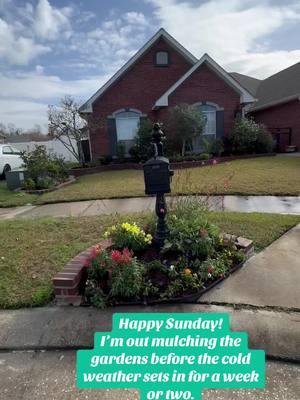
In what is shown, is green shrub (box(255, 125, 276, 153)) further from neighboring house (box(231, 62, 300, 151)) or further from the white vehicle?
the white vehicle

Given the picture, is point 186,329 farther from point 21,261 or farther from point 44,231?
point 44,231

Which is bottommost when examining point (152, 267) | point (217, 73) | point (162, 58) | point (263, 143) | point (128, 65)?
point (152, 267)

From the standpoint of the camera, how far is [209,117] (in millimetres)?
15109

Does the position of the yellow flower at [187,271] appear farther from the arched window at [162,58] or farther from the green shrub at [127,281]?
the arched window at [162,58]

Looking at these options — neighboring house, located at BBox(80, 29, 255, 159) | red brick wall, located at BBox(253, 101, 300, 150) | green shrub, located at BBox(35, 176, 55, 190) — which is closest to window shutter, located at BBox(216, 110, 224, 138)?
neighboring house, located at BBox(80, 29, 255, 159)

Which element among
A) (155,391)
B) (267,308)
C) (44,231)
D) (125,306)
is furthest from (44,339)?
(44,231)

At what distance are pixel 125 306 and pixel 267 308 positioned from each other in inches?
52.7

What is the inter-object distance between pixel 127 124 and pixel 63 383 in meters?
14.7

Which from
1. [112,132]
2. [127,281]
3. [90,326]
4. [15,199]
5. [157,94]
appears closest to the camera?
[90,326]

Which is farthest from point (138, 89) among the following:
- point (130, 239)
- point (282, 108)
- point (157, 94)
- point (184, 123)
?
point (130, 239)

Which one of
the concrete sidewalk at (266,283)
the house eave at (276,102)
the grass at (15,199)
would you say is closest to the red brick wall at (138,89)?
the house eave at (276,102)

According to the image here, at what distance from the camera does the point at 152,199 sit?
280 inches

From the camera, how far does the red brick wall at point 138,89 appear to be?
50.1 feet

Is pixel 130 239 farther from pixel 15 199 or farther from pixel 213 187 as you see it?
pixel 15 199
